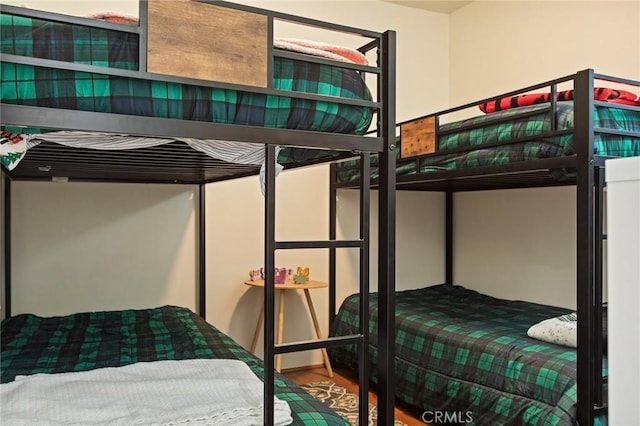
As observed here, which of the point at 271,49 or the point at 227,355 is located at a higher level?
the point at 271,49

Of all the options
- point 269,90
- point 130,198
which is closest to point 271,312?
point 269,90

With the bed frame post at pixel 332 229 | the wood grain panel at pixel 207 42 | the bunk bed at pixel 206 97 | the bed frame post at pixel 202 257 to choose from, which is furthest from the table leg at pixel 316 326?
the wood grain panel at pixel 207 42

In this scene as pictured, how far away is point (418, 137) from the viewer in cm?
292

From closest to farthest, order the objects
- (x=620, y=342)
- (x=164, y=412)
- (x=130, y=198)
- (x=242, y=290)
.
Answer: (x=620, y=342), (x=164, y=412), (x=130, y=198), (x=242, y=290)

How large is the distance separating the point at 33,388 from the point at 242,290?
1.98 meters

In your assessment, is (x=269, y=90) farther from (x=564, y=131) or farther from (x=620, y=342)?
(x=564, y=131)

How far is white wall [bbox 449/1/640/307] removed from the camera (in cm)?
308

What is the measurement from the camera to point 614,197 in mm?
580

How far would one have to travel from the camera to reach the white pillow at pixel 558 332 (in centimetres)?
233

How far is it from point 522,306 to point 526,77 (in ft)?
4.97

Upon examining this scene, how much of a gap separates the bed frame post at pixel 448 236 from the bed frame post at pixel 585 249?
2108 mm

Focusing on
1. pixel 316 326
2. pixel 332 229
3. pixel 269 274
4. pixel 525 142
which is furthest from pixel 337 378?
pixel 269 274

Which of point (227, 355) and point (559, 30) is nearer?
point (227, 355)

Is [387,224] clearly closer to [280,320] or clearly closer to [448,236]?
[280,320]
